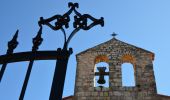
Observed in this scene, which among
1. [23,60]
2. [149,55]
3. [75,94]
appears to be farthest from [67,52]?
[149,55]

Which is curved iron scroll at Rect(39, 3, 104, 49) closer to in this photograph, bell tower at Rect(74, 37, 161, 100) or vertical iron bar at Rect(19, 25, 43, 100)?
vertical iron bar at Rect(19, 25, 43, 100)

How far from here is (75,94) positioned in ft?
27.4

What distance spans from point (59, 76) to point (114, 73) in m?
6.17

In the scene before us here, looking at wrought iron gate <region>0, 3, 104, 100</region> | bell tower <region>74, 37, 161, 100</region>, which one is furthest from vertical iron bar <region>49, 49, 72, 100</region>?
bell tower <region>74, 37, 161, 100</region>

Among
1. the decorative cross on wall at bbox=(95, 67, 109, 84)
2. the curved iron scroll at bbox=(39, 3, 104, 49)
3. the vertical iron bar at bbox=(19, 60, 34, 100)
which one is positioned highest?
the decorative cross on wall at bbox=(95, 67, 109, 84)

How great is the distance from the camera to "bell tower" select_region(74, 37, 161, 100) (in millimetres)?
8312

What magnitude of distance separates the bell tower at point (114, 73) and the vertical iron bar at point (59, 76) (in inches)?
223

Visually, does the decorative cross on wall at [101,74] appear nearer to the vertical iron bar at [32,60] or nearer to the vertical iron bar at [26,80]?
the vertical iron bar at [32,60]

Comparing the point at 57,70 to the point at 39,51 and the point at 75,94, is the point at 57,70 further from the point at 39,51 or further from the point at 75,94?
the point at 75,94

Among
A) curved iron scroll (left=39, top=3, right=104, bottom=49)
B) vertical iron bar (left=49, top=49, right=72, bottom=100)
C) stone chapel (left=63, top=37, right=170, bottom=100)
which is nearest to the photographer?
vertical iron bar (left=49, top=49, right=72, bottom=100)

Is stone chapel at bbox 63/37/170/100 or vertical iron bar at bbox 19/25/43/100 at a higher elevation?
stone chapel at bbox 63/37/170/100

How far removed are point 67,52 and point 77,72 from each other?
6038 millimetres

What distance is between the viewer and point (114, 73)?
8680 millimetres

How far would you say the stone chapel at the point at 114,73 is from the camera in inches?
327
